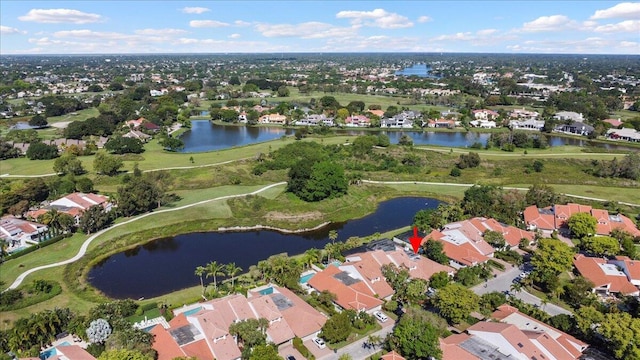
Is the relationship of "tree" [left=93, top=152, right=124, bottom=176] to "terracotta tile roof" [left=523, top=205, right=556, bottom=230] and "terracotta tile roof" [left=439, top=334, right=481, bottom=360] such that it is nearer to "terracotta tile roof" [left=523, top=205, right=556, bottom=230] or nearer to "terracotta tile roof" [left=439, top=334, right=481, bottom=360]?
"terracotta tile roof" [left=439, top=334, right=481, bottom=360]

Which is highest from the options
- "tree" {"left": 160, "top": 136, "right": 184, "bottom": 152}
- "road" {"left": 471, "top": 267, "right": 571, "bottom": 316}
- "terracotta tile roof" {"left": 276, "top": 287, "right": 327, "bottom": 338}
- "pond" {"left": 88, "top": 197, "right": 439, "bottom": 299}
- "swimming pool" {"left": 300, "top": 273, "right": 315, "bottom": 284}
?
"tree" {"left": 160, "top": 136, "right": 184, "bottom": 152}

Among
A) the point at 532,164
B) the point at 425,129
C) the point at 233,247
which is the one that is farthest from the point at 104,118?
the point at 532,164

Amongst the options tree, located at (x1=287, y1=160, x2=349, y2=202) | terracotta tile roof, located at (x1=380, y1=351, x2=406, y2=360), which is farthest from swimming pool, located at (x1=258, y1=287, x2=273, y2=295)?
tree, located at (x1=287, y1=160, x2=349, y2=202)

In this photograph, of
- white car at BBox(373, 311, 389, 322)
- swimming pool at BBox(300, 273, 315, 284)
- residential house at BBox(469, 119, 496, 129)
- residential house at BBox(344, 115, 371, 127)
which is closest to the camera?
white car at BBox(373, 311, 389, 322)

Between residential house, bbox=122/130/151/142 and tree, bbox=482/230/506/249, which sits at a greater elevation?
residential house, bbox=122/130/151/142

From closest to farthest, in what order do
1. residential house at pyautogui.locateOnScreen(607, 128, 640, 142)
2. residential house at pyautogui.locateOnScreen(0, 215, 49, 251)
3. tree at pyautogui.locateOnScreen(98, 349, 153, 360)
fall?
1. tree at pyautogui.locateOnScreen(98, 349, 153, 360)
2. residential house at pyautogui.locateOnScreen(0, 215, 49, 251)
3. residential house at pyautogui.locateOnScreen(607, 128, 640, 142)

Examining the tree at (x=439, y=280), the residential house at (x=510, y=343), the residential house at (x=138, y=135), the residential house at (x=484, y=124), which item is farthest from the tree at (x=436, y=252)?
the residential house at (x=484, y=124)
